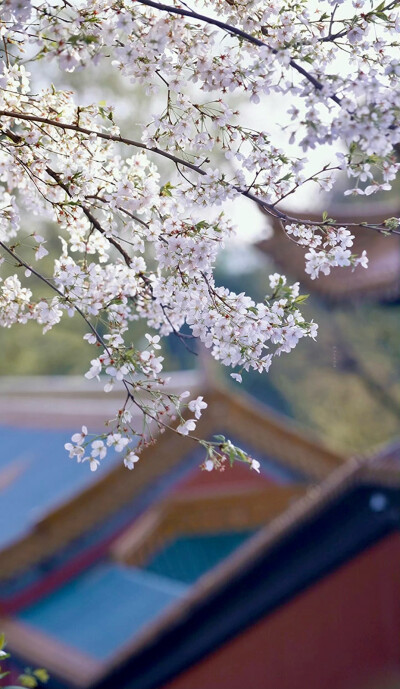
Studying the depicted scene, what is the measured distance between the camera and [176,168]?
221 cm

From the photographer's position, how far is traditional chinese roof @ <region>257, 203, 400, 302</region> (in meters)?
5.92

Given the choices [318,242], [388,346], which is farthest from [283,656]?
[388,346]

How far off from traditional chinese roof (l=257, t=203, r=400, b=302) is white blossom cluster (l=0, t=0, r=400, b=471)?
11.5ft

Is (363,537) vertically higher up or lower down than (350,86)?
higher up

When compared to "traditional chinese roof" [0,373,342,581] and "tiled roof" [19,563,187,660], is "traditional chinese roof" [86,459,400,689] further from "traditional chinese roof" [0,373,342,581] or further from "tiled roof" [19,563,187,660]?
"traditional chinese roof" [0,373,342,581]

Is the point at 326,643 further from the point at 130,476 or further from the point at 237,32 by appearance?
the point at 237,32

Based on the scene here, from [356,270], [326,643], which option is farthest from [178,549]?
[356,270]

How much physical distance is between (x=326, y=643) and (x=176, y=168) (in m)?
4.25

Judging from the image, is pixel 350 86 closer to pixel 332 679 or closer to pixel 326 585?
pixel 326 585

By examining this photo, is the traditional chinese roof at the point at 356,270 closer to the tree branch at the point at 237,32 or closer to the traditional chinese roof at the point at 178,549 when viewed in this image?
the traditional chinese roof at the point at 178,549

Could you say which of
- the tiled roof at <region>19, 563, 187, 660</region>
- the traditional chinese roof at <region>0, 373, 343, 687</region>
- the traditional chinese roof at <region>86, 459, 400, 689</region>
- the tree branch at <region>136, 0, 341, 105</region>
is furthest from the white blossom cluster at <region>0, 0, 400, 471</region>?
the tiled roof at <region>19, 563, 187, 660</region>

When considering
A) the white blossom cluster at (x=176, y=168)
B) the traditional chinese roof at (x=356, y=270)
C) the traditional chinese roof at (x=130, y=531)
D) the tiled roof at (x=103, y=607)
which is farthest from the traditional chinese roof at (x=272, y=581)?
the white blossom cluster at (x=176, y=168)

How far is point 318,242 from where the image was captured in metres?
2.16

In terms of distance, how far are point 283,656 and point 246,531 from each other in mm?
1410
